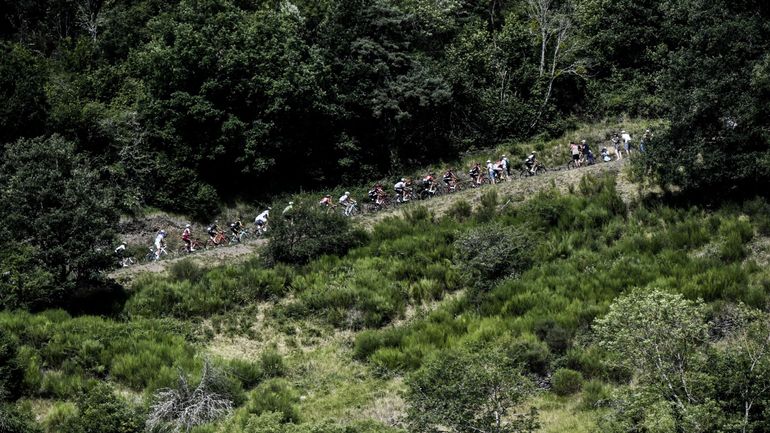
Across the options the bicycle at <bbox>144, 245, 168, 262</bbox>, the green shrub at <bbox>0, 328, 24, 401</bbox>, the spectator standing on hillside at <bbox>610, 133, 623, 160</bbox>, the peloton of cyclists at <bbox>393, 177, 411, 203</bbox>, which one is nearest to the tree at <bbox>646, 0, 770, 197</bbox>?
the spectator standing on hillside at <bbox>610, 133, 623, 160</bbox>

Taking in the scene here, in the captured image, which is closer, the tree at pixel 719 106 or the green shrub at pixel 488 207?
the tree at pixel 719 106

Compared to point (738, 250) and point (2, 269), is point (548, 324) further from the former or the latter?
point (2, 269)

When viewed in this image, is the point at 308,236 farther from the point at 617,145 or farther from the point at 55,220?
the point at 617,145

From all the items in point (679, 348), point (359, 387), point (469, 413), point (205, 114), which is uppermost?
point (205, 114)

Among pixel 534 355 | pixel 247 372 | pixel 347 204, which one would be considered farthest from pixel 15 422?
pixel 347 204

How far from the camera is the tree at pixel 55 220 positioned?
24906mm

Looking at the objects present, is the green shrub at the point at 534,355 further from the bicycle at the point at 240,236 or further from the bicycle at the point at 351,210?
the bicycle at the point at 240,236

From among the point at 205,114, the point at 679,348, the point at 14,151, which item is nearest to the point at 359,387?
the point at 679,348

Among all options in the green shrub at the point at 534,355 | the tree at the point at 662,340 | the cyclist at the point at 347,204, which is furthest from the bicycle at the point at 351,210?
the tree at the point at 662,340

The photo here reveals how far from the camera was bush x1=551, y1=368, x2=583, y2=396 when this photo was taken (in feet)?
61.2

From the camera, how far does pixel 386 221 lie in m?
31.3

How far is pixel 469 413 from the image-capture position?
13570 millimetres

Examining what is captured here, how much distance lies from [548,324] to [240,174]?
22.7 meters

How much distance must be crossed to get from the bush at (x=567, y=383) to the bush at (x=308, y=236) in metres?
11.9
